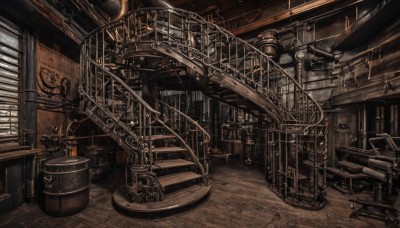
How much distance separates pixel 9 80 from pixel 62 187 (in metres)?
Result: 2.66

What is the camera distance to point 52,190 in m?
3.31

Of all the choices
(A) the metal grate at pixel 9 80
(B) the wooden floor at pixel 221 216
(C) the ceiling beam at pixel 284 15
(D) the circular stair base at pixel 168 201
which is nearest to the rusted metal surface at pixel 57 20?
(A) the metal grate at pixel 9 80

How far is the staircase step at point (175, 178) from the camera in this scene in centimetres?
366

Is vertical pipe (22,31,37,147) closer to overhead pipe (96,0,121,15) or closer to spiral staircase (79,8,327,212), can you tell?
spiral staircase (79,8,327,212)

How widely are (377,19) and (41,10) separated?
28.4 ft

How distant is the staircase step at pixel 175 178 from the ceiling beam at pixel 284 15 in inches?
287

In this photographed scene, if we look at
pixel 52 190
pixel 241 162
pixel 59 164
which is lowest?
pixel 241 162

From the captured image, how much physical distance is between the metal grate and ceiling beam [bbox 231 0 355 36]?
7968mm

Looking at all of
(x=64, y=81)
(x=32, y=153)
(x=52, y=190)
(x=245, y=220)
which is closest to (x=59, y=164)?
(x=52, y=190)

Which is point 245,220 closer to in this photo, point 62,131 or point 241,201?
point 241,201

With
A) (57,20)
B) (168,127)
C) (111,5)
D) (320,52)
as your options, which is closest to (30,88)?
(57,20)

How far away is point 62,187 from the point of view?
10.9 ft

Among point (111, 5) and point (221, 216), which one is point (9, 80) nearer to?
point (111, 5)

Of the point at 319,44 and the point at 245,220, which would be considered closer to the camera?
the point at 245,220
